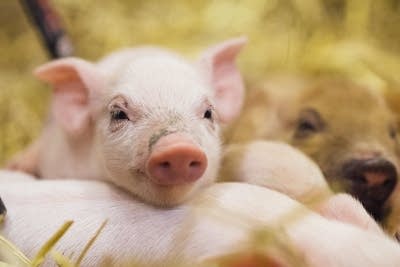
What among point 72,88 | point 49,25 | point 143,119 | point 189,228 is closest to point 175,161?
point 189,228

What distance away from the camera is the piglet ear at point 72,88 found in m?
2.09

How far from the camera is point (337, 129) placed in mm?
2389

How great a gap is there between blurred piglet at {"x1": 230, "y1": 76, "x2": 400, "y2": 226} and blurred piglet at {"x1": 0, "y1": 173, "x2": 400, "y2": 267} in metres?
0.44

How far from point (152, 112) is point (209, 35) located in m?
1.68

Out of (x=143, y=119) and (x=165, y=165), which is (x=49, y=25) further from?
(x=165, y=165)

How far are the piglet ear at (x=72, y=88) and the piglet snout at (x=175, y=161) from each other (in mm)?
555

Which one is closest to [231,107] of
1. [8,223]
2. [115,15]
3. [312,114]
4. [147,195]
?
[312,114]

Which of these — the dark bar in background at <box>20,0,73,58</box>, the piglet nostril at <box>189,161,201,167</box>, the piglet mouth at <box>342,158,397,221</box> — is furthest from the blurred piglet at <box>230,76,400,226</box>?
the dark bar in background at <box>20,0,73,58</box>

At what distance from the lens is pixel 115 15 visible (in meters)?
3.53

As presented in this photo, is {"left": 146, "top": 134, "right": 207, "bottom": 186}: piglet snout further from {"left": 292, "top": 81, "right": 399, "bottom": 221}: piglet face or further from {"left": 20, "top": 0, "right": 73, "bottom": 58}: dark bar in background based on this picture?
{"left": 20, "top": 0, "right": 73, "bottom": 58}: dark bar in background

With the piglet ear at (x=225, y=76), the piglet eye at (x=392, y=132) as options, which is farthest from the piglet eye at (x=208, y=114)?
the piglet eye at (x=392, y=132)

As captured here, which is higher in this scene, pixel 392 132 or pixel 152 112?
pixel 152 112

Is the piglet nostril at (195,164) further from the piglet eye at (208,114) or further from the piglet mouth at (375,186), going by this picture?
the piglet mouth at (375,186)

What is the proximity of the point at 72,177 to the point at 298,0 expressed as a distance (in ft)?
5.18
